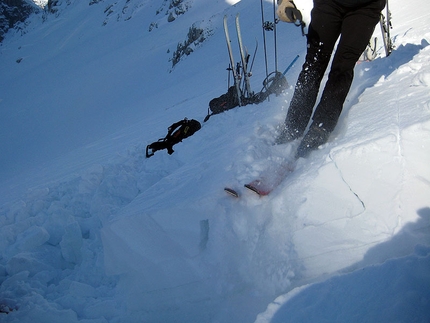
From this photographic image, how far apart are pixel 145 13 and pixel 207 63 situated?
17.8 metres

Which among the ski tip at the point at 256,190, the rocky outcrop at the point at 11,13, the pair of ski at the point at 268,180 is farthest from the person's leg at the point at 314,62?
the rocky outcrop at the point at 11,13

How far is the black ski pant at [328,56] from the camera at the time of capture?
1789 millimetres

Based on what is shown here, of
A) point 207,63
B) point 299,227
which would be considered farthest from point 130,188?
point 207,63

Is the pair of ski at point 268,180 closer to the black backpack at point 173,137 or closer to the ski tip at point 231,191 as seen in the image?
the ski tip at point 231,191

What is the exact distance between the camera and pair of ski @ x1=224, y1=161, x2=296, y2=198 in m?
1.61

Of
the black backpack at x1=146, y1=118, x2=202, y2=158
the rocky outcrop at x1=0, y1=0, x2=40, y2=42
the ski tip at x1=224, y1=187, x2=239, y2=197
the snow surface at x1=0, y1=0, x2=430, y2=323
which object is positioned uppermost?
the rocky outcrop at x1=0, y1=0, x2=40, y2=42

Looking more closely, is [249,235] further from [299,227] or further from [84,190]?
[84,190]

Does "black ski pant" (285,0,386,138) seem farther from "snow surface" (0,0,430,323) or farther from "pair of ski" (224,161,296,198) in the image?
"pair of ski" (224,161,296,198)

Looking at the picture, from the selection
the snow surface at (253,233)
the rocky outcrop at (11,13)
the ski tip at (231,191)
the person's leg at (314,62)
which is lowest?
the snow surface at (253,233)

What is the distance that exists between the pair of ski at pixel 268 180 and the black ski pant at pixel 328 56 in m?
0.31

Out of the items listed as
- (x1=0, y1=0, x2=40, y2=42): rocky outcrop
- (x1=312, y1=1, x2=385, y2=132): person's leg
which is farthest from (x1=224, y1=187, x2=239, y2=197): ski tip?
(x1=0, y1=0, x2=40, y2=42): rocky outcrop

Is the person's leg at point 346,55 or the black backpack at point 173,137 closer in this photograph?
the person's leg at point 346,55

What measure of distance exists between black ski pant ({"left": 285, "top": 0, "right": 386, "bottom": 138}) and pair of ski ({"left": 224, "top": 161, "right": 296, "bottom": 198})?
1.03 ft

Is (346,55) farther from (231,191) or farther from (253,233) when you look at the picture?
(253,233)
